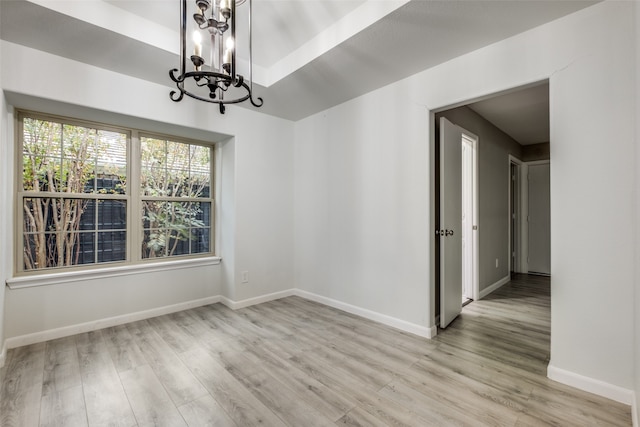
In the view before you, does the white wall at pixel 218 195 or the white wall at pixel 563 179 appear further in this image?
the white wall at pixel 218 195

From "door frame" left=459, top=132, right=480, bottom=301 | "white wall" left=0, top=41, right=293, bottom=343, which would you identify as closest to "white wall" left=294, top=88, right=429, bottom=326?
"white wall" left=0, top=41, right=293, bottom=343

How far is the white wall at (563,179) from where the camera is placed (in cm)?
174

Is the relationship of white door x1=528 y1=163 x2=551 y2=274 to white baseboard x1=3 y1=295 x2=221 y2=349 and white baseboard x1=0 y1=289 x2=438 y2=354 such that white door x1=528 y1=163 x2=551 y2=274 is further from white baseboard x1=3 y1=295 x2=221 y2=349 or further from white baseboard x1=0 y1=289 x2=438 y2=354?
white baseboard x1=3 y1=295 x2=221 y2=349

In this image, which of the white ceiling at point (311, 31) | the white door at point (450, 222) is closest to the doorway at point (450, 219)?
the white door at point (450, 222)

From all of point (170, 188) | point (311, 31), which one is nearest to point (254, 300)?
point (170, 188)

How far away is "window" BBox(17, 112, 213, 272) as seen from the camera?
2.65 meters

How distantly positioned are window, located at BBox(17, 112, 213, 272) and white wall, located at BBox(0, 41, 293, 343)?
175mm

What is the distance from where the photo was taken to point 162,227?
3.40 meters

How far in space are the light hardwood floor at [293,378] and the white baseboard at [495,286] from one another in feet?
3.00

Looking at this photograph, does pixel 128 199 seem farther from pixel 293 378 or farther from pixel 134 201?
pixel 293 378

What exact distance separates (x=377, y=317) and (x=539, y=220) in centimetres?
451

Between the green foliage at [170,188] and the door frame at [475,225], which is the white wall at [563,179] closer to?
the door frame at [475,225]

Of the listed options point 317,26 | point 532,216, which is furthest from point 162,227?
point 532,216

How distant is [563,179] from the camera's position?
194 cm
